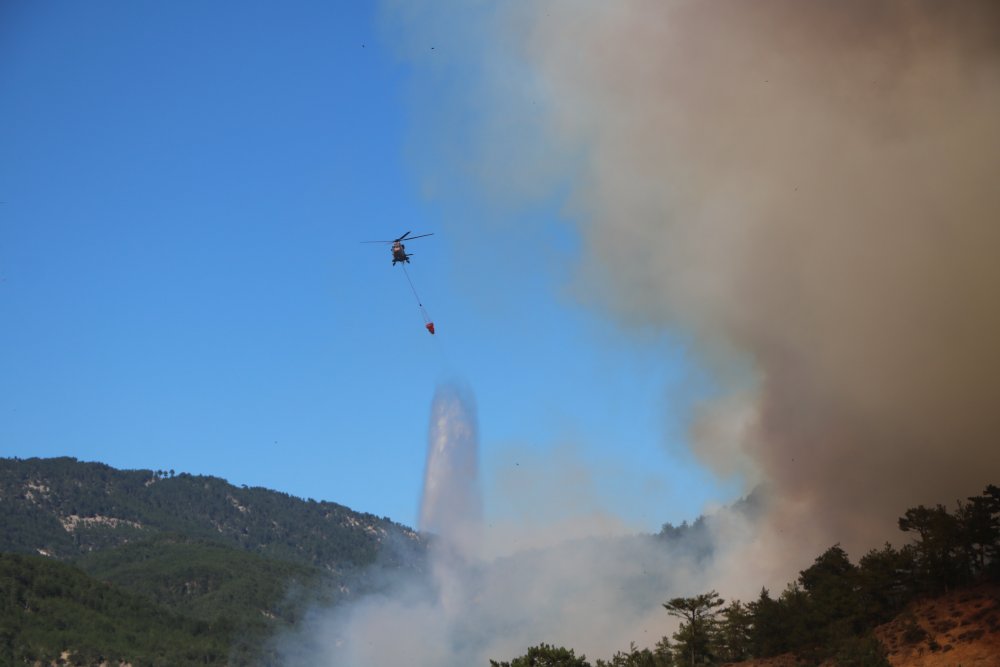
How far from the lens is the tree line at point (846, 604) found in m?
146

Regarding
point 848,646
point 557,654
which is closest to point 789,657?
point 848,646

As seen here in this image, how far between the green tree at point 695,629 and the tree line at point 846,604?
0.15 metres

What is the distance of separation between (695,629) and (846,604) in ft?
74.9

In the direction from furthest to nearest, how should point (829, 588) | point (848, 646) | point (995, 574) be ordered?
point (829, 588)
point (995, 574)
point (848, 646)

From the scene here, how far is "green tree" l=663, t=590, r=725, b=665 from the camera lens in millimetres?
165625

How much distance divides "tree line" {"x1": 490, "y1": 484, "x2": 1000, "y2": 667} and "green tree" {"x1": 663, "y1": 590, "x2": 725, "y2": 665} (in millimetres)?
145

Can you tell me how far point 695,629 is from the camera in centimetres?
16650

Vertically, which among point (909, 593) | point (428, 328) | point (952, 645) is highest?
point (428, 328)

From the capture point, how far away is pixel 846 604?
6088 inches

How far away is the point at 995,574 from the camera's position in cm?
14812

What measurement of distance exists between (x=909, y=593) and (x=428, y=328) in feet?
249

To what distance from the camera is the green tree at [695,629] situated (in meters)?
166

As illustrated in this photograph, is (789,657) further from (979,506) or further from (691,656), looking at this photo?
(979,506)

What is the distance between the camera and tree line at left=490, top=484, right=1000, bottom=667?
479ft
